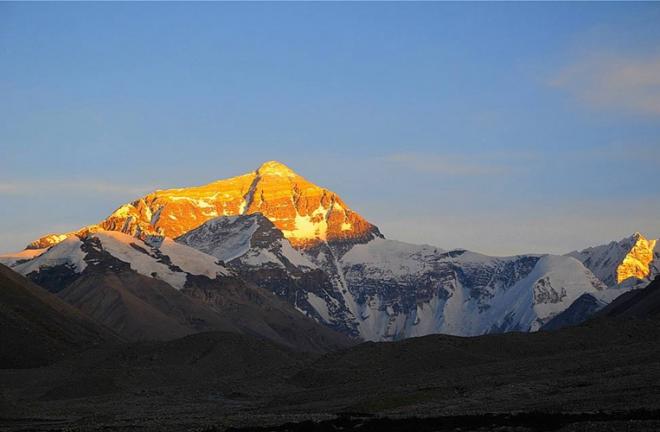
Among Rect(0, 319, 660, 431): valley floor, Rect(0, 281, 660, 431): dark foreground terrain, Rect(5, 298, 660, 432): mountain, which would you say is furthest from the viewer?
Rect(0, 319, 660, 431): valley floor

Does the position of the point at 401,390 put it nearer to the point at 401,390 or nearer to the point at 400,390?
the point at 401,390

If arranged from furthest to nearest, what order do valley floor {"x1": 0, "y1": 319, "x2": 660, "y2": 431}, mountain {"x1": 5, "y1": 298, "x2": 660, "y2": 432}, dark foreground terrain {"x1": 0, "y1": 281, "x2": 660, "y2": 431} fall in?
valley floor {"x1": 0, "y1": 319, "x2": 660, "y2": 431} → mountain {"x1": 5, "y1": 298, "x2": 660, "y2": 432} → dark foreground terrain {"x1": 0, "y1": 281, "x2": 660, "y2": 431}

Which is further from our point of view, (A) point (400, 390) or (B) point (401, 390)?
(A) point (400, 390)

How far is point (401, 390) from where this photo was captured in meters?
137

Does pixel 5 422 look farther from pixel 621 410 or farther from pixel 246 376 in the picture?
pixel 246 376

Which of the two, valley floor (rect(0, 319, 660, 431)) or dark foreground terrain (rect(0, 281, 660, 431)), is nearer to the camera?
dark foreground terrain (rect(0, 281, 660, 431))

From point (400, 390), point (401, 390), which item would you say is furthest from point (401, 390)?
point (400, 390)

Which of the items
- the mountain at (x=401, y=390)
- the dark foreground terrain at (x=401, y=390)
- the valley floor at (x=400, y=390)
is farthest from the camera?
the valley floor at (x=400, y=390)

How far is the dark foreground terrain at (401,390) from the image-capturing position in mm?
96188

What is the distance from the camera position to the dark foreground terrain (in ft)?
316

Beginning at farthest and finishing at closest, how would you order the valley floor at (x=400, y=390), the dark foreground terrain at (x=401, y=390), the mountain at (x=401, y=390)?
the valley floor at (x=400, y=390), the mountain at (x=401, y=390), the dark foreground terrain at (x=401, y=390)

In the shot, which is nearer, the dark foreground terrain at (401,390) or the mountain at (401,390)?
the dark foreground terrain at (401,390)

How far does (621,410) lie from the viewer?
9175 cm

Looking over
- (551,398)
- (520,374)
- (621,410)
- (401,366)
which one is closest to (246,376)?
(401,366)
